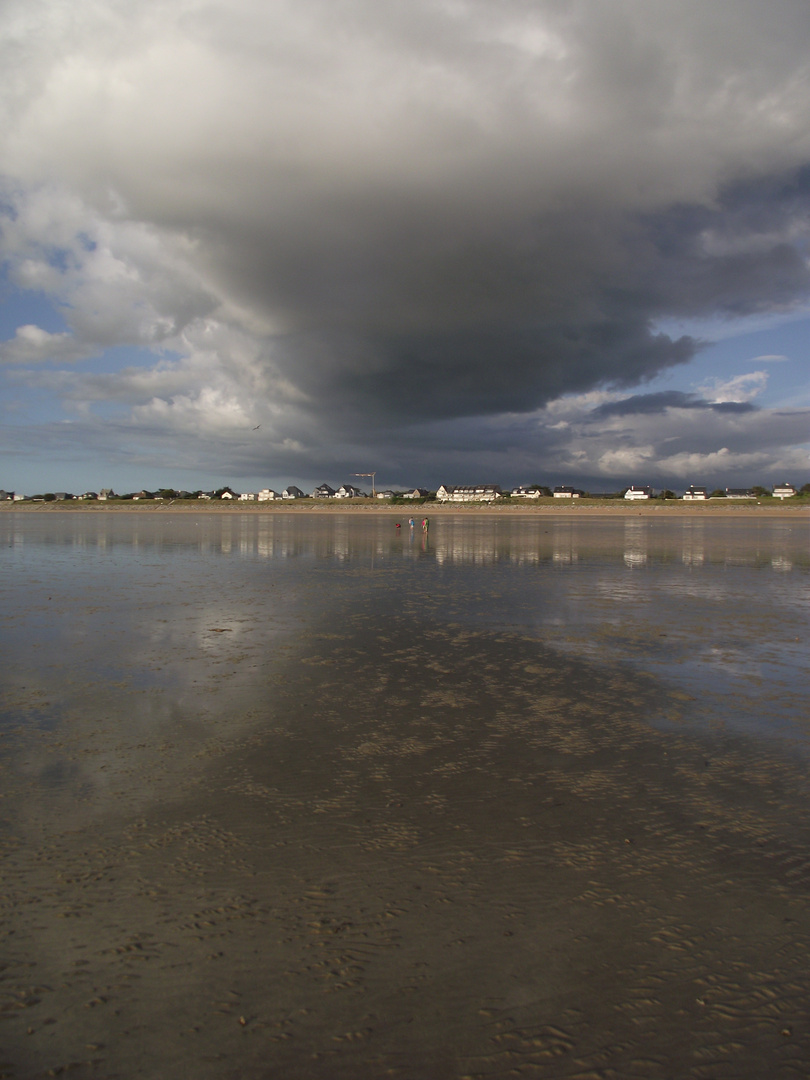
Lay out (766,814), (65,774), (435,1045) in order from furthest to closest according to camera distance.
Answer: (65,774) → (766,814) → (435,1045)

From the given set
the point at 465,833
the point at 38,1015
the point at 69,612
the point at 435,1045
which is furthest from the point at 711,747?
the point at 69,612

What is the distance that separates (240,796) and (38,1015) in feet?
8.59

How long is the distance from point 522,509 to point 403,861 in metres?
132

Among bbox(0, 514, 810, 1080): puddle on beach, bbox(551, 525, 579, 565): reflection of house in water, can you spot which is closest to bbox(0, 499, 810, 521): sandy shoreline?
bbox(551, 525, 579, 565): reflection of house in water

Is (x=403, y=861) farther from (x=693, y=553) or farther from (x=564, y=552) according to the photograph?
(x=693, y=553)

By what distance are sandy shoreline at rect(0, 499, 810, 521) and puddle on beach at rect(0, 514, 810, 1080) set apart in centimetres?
9919

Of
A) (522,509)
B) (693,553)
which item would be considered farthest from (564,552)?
(522,509)

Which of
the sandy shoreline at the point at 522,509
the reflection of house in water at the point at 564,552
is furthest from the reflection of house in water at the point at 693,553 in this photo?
the sandy shoreline at the point at 522,509

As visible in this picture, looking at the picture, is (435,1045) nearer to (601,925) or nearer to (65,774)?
(601,925)

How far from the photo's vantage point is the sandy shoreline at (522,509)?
11427cm

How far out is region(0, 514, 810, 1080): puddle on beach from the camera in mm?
3533

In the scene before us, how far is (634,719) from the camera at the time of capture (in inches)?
337

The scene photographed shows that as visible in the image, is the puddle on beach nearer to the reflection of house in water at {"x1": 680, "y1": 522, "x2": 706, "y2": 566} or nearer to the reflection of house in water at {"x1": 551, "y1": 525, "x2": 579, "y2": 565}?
the reflection of house in water at {"x1": 551, "y1": 525, "x2": 579, "y2": 565}

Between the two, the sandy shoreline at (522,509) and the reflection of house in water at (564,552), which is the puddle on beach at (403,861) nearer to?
the reflection of house in water at (564,552)
